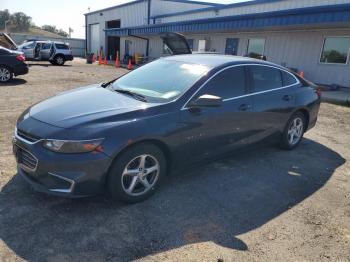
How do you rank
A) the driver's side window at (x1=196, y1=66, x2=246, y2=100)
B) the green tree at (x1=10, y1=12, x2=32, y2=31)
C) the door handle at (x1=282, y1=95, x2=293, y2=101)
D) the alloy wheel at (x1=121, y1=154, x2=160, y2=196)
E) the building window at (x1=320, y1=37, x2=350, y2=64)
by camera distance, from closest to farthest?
the alloy wheel at (x1=121, y1=154, x2=160, y2=196) → the driver's side window at (x1=196, y1=66, x2=246, y2=100) → the door handle at (x1=282, y1=95, x2=293, y2=101) → the building window at (x1=320, y1=37, x2=350, y2=64) → the green tree at (x1=10, y1=12, x2=32, y2=31)

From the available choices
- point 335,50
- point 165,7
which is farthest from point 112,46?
point 335,50

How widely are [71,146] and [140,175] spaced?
2.85ft

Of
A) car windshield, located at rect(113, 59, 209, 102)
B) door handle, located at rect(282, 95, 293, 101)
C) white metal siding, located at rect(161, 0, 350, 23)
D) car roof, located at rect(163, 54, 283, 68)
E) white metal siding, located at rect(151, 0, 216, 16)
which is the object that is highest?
white metal siding, located at rect(151, 0, 216, 16)

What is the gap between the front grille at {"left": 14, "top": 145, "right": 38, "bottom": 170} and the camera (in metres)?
3.27

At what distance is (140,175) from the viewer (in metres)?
3.63

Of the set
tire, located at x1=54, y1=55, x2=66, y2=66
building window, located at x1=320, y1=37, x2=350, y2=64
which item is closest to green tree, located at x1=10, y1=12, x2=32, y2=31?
tire, located at x1=54, y1=55, x2=66, y2=66

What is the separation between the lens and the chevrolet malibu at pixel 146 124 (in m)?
3.20

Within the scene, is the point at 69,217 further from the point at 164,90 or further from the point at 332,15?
the point at 332,15

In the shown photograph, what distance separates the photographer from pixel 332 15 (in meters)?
13.0

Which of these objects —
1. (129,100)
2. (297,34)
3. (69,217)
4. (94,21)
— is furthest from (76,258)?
(94,21)

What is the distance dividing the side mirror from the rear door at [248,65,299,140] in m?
1.08

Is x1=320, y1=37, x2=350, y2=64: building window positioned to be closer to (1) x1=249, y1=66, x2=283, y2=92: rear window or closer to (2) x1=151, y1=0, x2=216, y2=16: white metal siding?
(1) x1=249, y1=66, x2=283, y2=92: rear window

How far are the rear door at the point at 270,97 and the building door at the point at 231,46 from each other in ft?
50.5

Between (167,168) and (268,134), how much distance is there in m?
2.06
